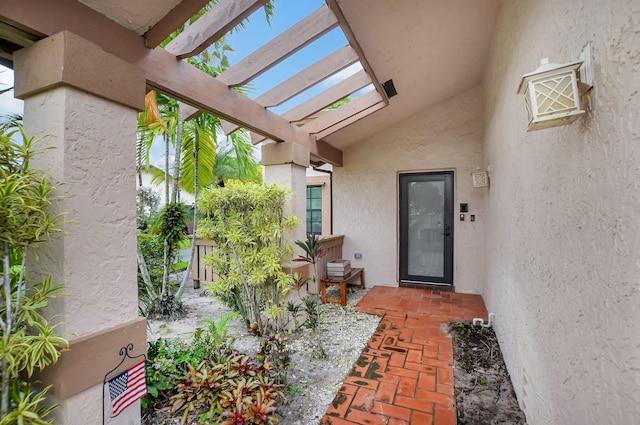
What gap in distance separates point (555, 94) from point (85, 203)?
2514 millimetres

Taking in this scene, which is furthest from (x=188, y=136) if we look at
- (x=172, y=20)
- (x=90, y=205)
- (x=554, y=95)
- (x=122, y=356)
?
(x=554, y=95)

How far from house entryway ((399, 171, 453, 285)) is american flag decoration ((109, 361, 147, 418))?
4.98 meters

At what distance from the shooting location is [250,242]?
358cm

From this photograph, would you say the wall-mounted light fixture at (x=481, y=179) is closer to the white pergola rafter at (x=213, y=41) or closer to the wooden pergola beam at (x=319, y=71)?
the white pergola rafter at (x=213, y=41)

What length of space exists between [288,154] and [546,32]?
2.87 metres

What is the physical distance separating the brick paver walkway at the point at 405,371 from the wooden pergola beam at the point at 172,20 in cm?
307

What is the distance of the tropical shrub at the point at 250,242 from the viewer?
3.54 m

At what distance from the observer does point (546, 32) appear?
1.91 metres

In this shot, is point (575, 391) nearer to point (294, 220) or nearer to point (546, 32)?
point (546, 32)

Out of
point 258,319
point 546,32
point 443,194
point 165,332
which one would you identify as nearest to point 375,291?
point 443,194

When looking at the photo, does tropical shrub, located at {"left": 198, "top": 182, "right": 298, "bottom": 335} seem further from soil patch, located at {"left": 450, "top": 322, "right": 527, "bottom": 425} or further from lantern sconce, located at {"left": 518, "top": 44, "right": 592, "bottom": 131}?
lantern sconce, located at {"left": 518, "top": 44, "right": 592, "bottom": 131}

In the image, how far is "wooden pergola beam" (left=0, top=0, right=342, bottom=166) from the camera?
5.28 ft

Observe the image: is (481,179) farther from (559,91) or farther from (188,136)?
(188,136)

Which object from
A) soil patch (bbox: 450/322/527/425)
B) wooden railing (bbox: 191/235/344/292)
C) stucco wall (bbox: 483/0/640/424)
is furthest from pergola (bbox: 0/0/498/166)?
soil patch (bbox: 450/322/527/425)
